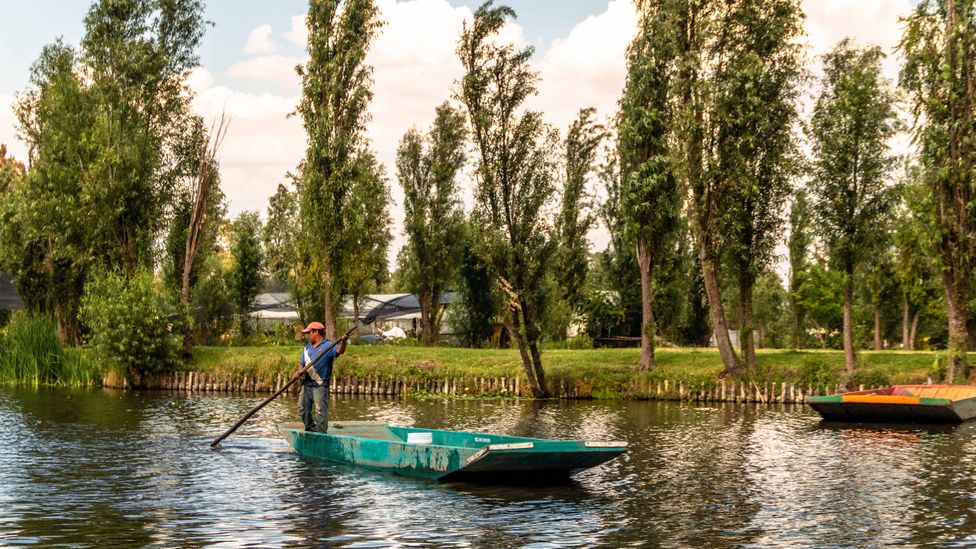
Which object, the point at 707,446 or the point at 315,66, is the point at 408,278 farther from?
the point at 707,446

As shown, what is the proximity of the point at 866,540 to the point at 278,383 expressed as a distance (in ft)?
112

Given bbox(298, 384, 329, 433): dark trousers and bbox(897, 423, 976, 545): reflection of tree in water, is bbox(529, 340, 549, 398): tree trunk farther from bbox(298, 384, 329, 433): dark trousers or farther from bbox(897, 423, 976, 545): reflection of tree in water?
bbox(298, 384, 329, 433): dark trousers

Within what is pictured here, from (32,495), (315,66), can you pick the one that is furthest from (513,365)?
(32,495)

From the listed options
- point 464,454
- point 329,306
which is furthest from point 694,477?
point 329,306

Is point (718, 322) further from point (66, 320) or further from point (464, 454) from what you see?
point (66, 320)

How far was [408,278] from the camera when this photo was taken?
6406cm

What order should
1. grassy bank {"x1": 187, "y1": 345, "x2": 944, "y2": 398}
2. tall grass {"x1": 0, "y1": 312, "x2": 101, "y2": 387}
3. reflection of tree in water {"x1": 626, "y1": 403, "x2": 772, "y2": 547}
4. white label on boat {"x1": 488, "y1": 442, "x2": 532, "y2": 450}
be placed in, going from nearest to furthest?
reflection of tree in water {"x1": 626, "y1": 403, "x2": 772, "y2": 547}
white label on boat {"x1": 488, "y1": 442, "x2": 532, "y2": 450}
grassy bank {"x1": 187, "y1": 345, "x2": 944, "y2": 398}
tall grass {"x1": 0, "y1": 312, "x2": 101, "y2": 387}

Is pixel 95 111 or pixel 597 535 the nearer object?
pixel 597 535

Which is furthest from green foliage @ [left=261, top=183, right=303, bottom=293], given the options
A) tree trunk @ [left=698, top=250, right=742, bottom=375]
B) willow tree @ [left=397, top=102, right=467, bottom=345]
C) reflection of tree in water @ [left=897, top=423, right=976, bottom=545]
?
reflection of tree in water @ [left=897, top=423, right=976, bottom=545]

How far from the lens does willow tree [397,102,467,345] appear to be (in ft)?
209

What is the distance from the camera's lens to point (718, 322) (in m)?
44.5

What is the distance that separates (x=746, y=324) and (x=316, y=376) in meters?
25.6

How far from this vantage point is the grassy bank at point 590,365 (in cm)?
4366

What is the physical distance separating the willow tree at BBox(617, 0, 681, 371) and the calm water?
42.3 ft
